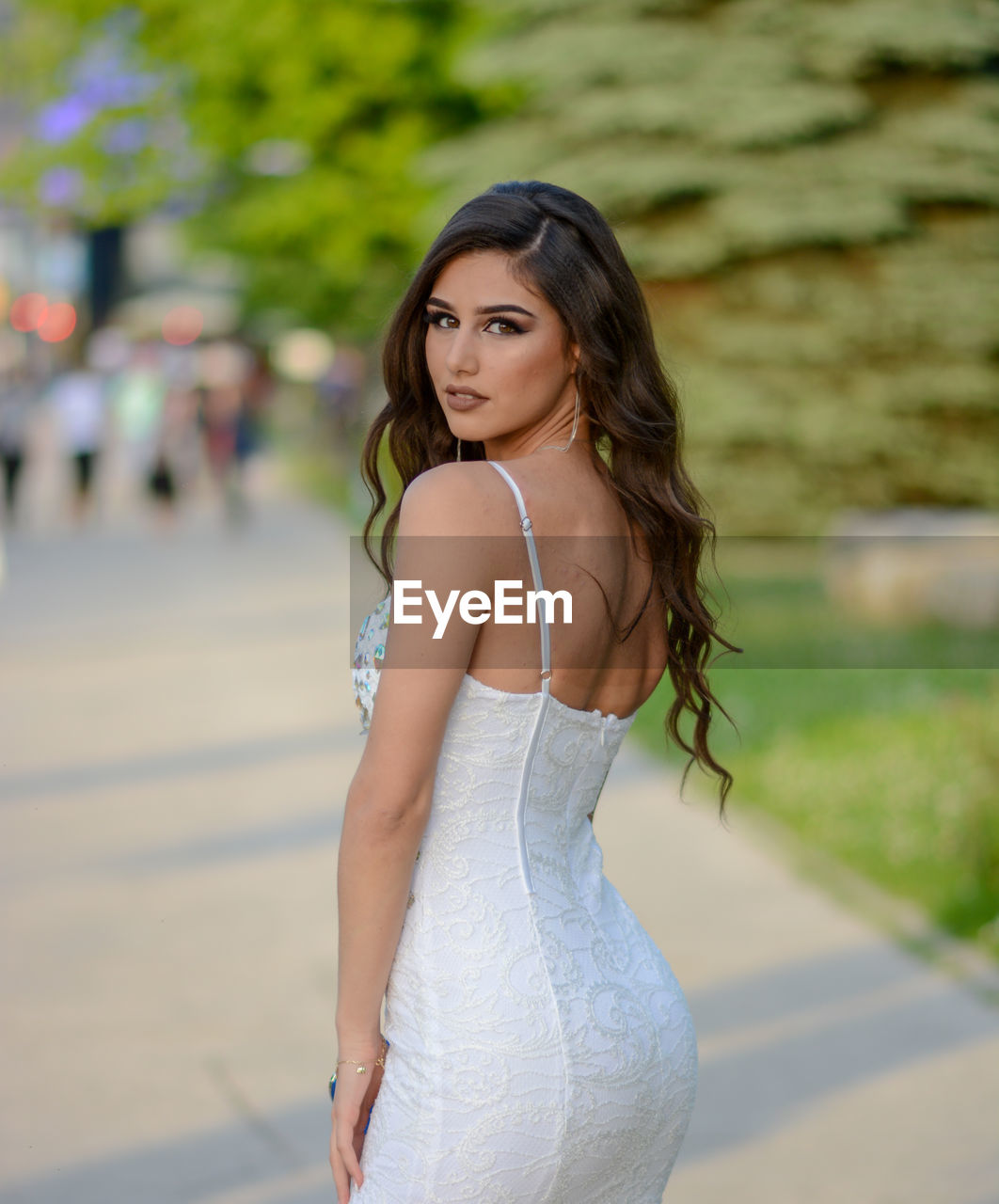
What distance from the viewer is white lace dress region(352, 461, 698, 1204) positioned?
6.59 ft

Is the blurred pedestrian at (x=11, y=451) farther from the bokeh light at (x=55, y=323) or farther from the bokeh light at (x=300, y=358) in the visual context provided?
the bokeh light at (x=300, y=358)

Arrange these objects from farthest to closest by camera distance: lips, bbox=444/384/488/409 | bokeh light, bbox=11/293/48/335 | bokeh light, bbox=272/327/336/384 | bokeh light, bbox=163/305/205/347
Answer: bokeh light, bbox=272/327/336/384, bokeh light, bbox=163/305/205/347, bokeh light, bbox=11/293/48/335, lips, bbox=444/384/488/409

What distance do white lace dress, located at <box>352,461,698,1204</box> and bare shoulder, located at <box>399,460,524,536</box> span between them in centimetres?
3

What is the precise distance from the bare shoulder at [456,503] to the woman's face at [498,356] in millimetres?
196

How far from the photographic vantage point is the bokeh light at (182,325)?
54438mm

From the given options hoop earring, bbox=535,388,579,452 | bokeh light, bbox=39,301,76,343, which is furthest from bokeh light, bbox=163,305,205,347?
hoop earring, bbox=535,388,579,452

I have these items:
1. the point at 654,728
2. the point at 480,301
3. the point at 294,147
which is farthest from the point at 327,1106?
the point at 294,147

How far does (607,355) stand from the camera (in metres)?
2.14

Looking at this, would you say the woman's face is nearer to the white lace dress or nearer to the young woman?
the young woman

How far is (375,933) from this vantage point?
2.03m

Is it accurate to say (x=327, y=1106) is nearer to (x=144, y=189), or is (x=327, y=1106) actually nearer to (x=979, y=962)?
(x=979, y=962)

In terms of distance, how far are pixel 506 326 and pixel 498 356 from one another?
0.04m

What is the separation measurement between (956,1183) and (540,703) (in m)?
2.54

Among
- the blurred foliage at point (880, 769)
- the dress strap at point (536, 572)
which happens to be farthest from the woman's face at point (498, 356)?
the blurred foliage at point (880, 769)
